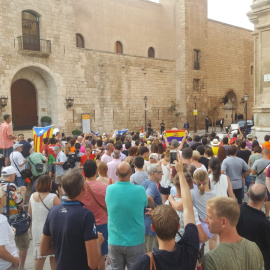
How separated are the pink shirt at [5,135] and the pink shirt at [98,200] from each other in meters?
7.17

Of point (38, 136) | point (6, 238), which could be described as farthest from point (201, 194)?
point (38, 136)

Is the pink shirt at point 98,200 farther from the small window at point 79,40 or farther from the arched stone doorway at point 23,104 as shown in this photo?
the small window at point 79,40

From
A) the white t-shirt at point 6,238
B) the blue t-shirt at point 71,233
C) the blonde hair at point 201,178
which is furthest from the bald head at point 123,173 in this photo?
the white t-shirt at point 6,238

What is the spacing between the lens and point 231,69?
1403 inches

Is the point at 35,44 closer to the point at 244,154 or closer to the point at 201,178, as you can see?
the point at 244,154

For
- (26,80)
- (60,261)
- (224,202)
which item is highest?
(26,80)

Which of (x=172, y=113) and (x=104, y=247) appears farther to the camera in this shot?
(x=172, y=113)

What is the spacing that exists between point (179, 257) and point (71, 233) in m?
1.02

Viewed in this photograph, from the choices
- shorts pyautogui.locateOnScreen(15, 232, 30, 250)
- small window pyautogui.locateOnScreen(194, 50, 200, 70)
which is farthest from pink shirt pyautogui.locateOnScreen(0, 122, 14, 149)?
small window pyautogui.locateOnScreen(194, 50, 200, 70)

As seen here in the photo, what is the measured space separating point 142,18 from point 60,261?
28021 mm

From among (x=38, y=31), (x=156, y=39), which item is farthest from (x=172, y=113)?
(x=38, y=31)

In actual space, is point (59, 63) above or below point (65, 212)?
above

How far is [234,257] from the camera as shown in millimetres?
2230

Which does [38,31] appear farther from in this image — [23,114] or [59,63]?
[23,114]
